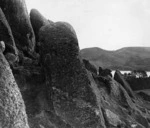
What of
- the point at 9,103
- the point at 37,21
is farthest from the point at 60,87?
the point at 37,21

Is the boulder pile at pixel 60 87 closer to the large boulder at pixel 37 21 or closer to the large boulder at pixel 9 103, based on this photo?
the large boulder at pixel 9 103

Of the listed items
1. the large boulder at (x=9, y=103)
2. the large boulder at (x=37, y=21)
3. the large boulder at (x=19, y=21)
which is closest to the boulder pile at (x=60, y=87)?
the large boulder at (x=9, y=103)

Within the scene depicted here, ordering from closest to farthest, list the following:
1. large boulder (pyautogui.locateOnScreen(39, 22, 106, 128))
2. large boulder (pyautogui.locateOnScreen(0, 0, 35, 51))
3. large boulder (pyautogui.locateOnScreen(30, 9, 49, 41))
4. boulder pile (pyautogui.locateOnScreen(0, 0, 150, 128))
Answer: boulder pile (pyautogui.locateOnScreen(0, 0, 150, 128)), large boulder (pyautogui.locateOnScreen(39, 22, 106, 128)), large boulder (pyautogui.locateOnScreen(0, 0, 35, 51)), large boulder (pyautogui.locateOnScreen(30, 9, 49, 41))

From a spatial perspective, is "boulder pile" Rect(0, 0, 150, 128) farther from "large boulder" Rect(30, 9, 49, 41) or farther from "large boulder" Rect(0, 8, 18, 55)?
"large boulder" Rect(30, 9, 49, 41)

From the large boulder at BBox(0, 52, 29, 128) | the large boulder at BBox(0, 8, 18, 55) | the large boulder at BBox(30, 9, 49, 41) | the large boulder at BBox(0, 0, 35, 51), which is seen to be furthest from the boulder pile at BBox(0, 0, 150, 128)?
the large boulder at BBox(30, 9, 49, 41)

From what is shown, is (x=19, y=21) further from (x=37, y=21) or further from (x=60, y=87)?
(x=60, y=87)
